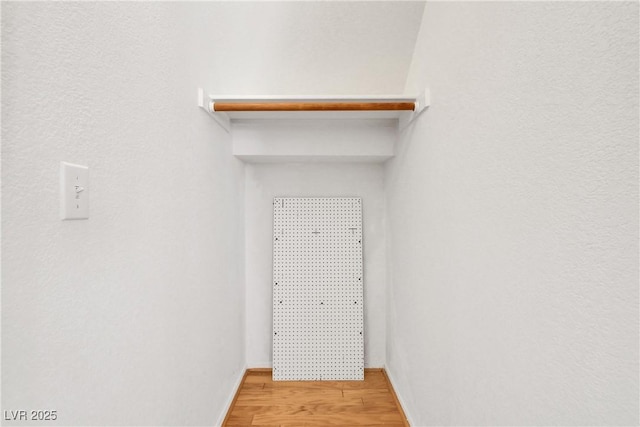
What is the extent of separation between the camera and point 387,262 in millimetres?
2494

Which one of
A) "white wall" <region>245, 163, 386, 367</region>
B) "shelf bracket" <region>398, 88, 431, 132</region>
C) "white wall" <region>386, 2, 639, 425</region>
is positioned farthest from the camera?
"white wall" <region>245, 163, 386, 367</region>

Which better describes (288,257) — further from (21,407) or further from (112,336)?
(21,407)

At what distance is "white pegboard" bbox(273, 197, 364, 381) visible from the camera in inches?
93.4

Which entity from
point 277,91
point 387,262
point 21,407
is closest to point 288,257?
point 387,262

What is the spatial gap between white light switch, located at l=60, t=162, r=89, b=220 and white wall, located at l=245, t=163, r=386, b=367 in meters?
1.77

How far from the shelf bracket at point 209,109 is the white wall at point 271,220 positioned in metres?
0.61

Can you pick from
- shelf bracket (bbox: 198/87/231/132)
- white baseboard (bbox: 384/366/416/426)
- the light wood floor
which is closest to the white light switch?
shelf bracket (bbox: 198/87/231/132)

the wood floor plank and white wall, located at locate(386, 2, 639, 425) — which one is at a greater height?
white wall, located at locate(386, 2, 639, 425)

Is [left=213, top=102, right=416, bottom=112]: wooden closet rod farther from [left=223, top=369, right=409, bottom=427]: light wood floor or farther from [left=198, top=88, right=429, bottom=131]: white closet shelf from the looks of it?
[left=223, top=369, right=409, bottom=427]: light wood floor

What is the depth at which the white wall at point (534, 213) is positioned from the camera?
0.57 meters

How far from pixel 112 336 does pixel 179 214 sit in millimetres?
534

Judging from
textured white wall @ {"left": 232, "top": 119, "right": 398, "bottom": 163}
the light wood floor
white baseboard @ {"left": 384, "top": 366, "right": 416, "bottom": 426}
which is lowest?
the light wood floor

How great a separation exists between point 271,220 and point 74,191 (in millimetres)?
1827

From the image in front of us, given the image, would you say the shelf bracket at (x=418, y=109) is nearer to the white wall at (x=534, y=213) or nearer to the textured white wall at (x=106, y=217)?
the white wall at (x=534, y=213)
